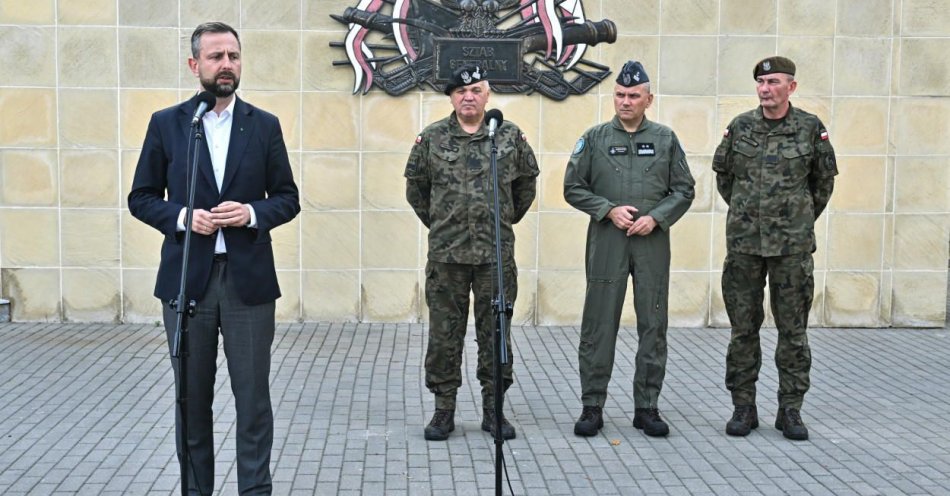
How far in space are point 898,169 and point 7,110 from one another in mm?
7742

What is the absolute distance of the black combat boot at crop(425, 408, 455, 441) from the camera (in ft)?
→ 20.4

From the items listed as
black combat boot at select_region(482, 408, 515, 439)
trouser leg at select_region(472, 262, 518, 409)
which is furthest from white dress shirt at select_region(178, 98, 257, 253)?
black combat boot at select_region(482, 408, 515, 439)

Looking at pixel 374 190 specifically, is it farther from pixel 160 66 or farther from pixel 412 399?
pixel 412 399

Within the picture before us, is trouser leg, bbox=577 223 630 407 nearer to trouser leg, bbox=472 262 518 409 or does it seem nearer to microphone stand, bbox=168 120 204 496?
trouser leg, bbox=472 262 518 409

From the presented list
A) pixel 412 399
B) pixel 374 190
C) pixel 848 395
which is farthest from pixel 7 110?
pixel 848 395

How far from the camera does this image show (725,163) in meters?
6.61

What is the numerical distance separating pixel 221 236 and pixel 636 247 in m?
2.76

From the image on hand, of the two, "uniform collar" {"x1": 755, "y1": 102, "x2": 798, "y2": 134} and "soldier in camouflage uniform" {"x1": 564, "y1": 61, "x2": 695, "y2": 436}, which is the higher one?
"uniform collar" {"x1": 755, "y1": 102, "x2": 798, "y2": 134}

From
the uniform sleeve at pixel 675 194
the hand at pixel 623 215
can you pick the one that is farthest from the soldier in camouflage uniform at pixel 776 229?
the hand at pixel 623 215

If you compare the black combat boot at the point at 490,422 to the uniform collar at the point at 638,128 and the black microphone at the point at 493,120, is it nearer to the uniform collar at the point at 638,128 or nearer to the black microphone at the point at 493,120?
the uniform collar at the point at 638,128

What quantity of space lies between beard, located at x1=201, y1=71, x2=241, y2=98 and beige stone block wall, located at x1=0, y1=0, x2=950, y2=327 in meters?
4.91

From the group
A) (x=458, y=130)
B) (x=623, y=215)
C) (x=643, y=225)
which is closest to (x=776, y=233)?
(x=643, y=225)

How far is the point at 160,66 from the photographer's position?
30.8 ft

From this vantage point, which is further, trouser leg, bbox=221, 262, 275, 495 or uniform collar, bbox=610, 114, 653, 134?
uniform collar, bbox=610, 114, 653, 134
